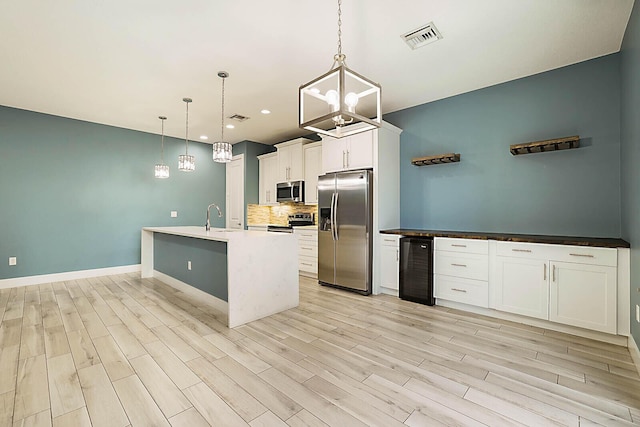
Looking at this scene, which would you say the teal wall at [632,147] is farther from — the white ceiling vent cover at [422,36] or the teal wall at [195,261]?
the teal wall at [195,261]

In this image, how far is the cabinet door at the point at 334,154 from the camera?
4.48 meters

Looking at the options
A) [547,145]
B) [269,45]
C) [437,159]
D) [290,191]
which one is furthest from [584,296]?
[290,191]

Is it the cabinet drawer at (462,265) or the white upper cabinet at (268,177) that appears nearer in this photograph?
the cabinet drawer at (462,265)

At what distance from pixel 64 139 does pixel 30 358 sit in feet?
13.4

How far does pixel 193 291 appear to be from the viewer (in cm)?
400

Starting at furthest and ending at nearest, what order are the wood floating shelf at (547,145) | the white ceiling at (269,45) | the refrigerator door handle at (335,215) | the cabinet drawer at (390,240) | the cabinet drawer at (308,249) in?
1. the cabinet drawer at (308,249)
2. the refrigerator door handle at (335,215)
3. the cabinet drawer at (390,240)
4. the wood floating shelf at (547,145)
5. the white ceiling at (269,45)

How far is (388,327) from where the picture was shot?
2.94 metres

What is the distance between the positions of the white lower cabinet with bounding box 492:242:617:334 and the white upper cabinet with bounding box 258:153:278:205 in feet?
14.5

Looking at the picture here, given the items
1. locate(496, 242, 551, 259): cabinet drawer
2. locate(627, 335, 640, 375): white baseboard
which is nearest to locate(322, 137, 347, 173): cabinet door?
locate(496, 242, 551, 259): cabinet drawer

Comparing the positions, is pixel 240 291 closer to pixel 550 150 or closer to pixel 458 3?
pixel 458 3

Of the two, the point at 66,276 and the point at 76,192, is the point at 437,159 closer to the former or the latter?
the point at 76,192

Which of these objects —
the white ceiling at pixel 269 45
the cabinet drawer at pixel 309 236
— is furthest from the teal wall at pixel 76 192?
the cabinet drawer at pixel 309 236

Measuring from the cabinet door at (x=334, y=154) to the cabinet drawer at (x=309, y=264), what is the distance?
1.56 meters

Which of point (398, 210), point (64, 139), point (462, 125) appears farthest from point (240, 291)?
point (64, 139)
